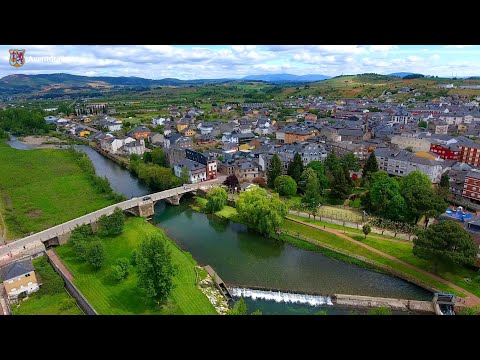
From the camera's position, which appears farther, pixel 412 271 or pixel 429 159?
pixel 429 159

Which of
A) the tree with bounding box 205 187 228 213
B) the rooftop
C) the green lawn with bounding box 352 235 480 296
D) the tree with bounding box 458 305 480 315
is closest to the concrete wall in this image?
the rooftop

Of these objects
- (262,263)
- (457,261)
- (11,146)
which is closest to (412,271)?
(457,261)

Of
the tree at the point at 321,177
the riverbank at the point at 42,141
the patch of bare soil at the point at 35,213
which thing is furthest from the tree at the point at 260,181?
the riverbank at the point at 42,141

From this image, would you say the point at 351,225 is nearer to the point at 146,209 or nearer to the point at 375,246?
the point at 375,246

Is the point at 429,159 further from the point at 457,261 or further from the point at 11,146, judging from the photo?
the point at 11,146

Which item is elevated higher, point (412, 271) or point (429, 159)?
point (429, 159)

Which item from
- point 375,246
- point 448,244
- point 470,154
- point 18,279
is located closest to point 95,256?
point 18,279
